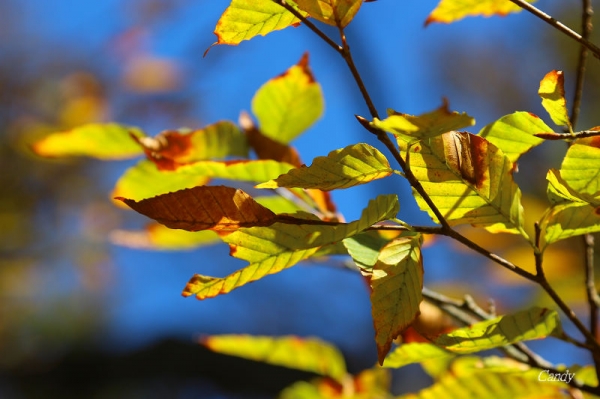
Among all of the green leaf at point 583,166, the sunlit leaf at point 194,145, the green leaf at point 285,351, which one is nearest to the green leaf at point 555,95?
the green leaf at point 583,166

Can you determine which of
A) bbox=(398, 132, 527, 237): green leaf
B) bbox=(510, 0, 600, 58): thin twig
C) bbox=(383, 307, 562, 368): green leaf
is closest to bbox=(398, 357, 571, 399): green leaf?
bbox=(383, 307, 562, 368): green leaf

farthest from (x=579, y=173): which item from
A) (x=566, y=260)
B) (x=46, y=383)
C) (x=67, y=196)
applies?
(x=46, y=383)

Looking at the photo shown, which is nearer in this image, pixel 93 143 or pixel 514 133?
pixel 514 133

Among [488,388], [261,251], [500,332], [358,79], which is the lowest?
[488,388]

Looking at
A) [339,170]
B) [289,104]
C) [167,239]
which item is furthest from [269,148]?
[339,170]

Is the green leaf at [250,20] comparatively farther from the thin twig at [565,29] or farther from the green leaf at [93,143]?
the green leaf at [93,143]

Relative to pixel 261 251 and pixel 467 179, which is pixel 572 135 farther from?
pixel 261 251

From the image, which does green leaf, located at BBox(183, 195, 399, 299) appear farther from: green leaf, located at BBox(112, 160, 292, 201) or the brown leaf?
green leaf, located at BBox(112, 160, 292, 201)
